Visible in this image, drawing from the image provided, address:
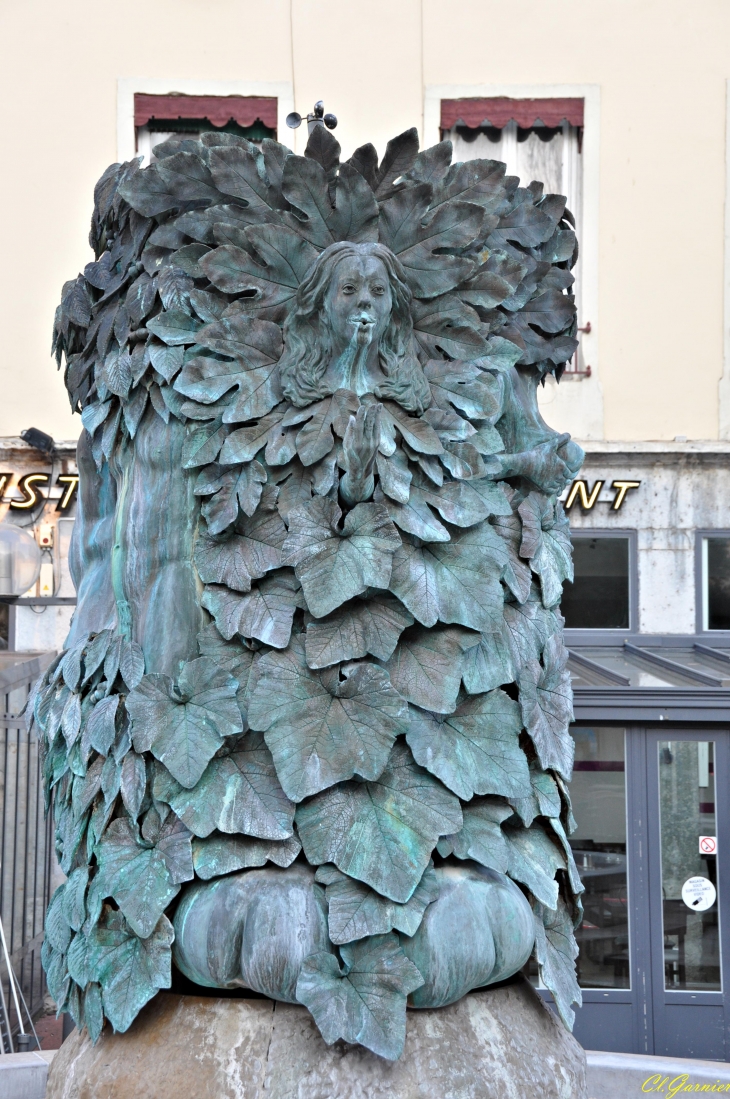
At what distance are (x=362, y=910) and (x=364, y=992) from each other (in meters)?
0.14

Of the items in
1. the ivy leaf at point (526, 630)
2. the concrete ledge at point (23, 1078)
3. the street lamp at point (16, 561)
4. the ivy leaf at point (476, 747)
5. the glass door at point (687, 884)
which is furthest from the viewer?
the street lamp at point (16, 561)

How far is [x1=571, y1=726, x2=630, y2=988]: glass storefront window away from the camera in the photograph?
7.20 meters

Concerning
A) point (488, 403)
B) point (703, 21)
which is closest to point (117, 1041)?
point (488, 403)

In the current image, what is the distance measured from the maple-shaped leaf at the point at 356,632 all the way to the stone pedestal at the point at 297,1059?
0.66m

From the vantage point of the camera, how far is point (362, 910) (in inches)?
91.7

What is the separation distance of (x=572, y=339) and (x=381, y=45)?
786 cm

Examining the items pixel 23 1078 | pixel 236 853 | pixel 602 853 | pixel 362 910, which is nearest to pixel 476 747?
pixel 362 910

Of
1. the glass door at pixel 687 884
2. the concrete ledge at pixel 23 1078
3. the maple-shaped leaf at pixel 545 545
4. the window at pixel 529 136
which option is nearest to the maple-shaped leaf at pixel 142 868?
the maple-shaped leaf at pixel 545 545

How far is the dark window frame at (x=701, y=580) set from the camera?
1024 centimetres

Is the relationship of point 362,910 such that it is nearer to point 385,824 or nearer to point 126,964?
point 385,824

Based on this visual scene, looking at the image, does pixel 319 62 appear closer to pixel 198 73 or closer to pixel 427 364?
pixel 198 73

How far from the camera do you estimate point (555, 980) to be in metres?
2.65

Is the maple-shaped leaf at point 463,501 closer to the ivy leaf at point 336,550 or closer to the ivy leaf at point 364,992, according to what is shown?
the ivy leaf at point 336,550

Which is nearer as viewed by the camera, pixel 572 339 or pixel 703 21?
pixel 572 339
